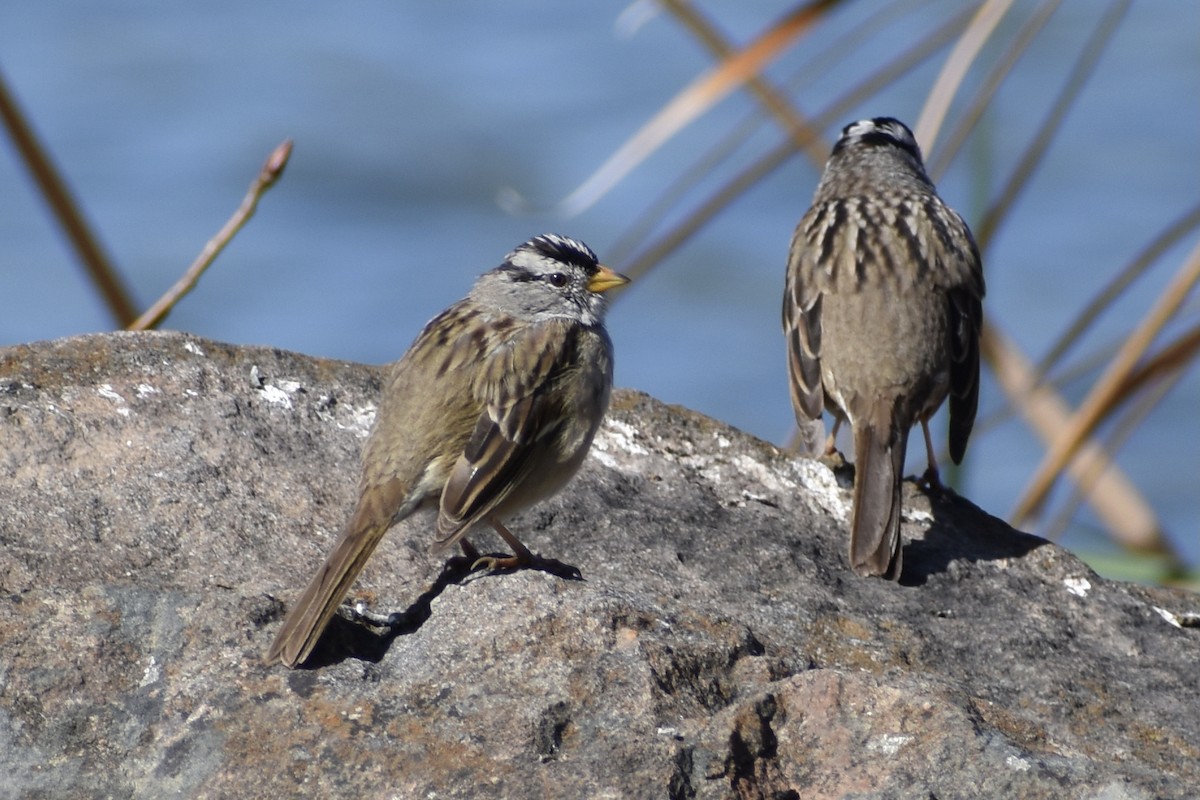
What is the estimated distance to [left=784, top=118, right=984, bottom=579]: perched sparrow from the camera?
19.0 ft

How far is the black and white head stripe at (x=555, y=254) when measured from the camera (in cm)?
543

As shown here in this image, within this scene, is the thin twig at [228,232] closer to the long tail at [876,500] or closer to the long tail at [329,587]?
the long tail at [329,587]

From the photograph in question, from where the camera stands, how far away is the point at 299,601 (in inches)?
145

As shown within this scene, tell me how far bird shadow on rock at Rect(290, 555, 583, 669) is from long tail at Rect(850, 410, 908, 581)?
1.00 meters

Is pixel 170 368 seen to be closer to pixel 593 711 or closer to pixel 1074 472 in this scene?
pixel 593 711

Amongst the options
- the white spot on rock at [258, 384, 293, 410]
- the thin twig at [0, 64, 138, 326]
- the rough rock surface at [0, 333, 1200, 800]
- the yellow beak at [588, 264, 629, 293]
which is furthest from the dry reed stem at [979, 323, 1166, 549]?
the thin twig at [0, 64, 138, 326]

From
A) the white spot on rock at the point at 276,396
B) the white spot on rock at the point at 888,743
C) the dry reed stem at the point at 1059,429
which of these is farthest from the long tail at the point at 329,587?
the dry reed stem at the point at 1059,429

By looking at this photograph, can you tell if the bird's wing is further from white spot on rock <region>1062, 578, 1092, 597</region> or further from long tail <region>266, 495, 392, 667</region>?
white spot on rock <region>1062, 578, 1092, 597</region>

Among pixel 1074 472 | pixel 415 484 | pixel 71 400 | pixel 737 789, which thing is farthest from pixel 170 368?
pixel 1074 472

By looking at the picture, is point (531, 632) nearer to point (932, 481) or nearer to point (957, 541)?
point (957, 541)

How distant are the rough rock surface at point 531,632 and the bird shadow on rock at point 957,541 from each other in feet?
0.06

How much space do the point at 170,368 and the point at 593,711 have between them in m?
2.18

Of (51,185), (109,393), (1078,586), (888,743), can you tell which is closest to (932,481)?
(1078,586)

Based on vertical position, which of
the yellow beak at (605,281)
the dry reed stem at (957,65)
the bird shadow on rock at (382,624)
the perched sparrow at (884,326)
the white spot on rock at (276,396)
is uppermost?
the dry reed stem at (957,65)
